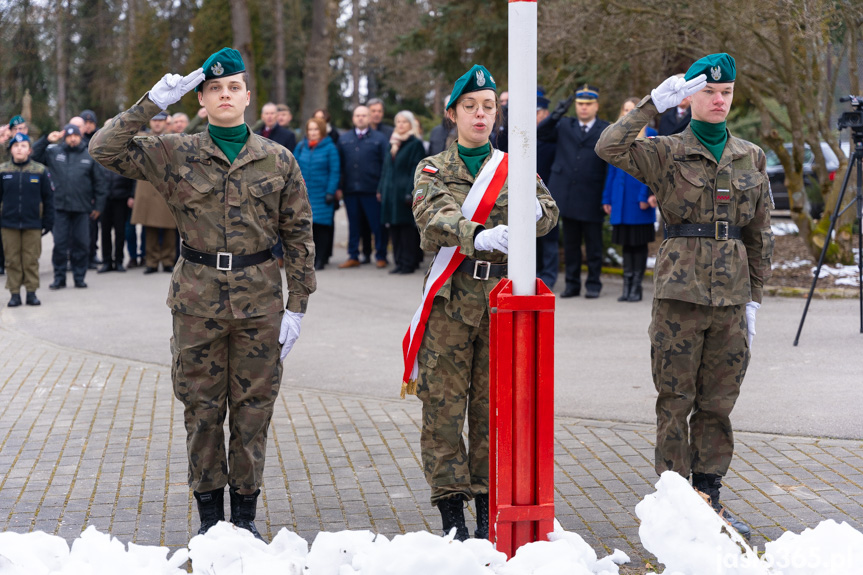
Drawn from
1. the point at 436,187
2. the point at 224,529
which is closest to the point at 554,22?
the point at 436,187

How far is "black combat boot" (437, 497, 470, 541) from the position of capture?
4582mm

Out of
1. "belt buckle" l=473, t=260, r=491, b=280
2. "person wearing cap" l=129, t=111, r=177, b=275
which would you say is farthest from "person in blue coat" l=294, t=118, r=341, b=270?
"belt buckle" l=473, t=260, r=491, b=280

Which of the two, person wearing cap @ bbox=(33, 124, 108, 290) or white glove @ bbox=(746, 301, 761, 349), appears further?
person wearing cap @ bbox=(33, 124, 108, 290)

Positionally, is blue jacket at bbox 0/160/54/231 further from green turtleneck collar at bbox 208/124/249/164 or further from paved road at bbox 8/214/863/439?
green turtleneck collar at bbox 208/124/249/164

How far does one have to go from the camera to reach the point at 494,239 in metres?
4.11

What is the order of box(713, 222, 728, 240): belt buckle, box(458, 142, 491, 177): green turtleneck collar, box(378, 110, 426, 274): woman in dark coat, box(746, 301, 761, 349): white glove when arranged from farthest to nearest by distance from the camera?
box(378, 110, 426, 274): woman in dark coat < box(746, 301, 761, 349): white glove < box(713, 222, 728, 240): belt buckle < box(458, 142, 491, 177): green turtleneck collar

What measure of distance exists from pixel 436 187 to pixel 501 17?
43.5ft

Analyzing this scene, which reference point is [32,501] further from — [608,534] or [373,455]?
[608,534]

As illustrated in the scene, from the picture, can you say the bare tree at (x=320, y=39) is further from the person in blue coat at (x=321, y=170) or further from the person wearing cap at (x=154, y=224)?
the person in blue coat at (x=321, y=170)

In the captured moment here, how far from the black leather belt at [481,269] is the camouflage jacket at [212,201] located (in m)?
0.89

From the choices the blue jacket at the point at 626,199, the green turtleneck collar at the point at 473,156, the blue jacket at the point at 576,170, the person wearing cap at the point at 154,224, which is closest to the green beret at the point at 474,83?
the green turtleneck collar at the point at 473,156

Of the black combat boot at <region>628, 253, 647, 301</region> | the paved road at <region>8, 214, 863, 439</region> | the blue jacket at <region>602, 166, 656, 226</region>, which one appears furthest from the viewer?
A: the black combat boot at <region>628, 253, 647, 301</region>

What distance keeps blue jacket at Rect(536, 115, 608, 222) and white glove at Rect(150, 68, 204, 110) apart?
25.0ft

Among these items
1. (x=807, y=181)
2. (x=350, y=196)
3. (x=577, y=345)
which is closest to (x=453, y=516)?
(x=577, y=345)
